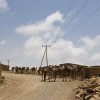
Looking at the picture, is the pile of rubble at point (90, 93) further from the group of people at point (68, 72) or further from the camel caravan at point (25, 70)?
the camel caravan at point (25, 70)

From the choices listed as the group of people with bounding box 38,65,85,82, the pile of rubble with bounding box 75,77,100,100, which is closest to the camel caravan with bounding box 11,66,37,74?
the group of people with bounding box 38,65,85,82

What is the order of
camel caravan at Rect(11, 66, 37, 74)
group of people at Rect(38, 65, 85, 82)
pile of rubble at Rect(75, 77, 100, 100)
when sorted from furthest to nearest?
1. camel caravan at Rect(11, 66, 37, 74)
2. group of people at Rect(38, 65, 85, 82)
3. pile of rubble at Rect(75, 77, 100, 100)

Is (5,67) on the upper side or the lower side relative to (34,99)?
upper

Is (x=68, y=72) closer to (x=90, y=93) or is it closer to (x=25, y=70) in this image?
(x=90, y=93)

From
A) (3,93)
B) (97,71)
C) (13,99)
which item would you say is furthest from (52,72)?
(13,99)

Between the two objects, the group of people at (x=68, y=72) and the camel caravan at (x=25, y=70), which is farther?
the camel caravan at (x=25, y=70)

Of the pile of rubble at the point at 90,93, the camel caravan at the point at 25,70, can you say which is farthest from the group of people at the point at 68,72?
the camel caravan at the point at 25,70

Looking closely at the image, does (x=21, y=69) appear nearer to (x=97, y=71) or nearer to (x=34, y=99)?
(x=97, y=71)

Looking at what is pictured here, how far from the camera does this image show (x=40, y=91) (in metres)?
30.8

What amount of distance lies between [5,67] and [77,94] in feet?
182

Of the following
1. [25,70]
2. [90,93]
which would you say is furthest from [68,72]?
[25,70]

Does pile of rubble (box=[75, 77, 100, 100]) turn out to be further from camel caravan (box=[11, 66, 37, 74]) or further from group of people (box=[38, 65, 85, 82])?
camel caravan (box=[11, 66, 37, 74])

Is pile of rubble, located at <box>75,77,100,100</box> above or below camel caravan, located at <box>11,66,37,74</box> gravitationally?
below

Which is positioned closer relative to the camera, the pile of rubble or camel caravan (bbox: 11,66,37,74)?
the pile of rubble
